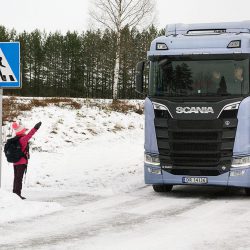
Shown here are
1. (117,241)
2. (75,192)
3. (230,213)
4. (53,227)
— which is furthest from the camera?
(75,192)

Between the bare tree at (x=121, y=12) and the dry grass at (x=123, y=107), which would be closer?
the dry grass at (x=123, y=107)

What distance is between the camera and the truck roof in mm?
11562

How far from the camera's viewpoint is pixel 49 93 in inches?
3157

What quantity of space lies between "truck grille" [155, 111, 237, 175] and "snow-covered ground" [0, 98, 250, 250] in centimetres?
71

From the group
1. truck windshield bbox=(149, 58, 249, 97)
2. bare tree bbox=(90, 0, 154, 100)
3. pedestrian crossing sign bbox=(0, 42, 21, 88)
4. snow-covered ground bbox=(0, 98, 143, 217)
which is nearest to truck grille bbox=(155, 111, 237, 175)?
truck windshield bbox=(149, 58, 249, 97)

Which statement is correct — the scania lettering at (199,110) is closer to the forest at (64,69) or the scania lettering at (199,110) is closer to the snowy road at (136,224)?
the snowy road at (136,224)

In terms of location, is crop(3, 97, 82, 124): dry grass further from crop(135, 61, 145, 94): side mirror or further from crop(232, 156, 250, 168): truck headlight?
crop(232, 156, 250, 168): truck headlight

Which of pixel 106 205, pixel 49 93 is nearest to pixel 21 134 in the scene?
pixel 106 205

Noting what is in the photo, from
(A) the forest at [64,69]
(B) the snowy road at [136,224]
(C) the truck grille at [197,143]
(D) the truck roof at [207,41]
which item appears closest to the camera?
(B) the snowy road at [136,224]

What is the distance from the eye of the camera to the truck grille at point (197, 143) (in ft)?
37.3

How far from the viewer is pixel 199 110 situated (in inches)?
451

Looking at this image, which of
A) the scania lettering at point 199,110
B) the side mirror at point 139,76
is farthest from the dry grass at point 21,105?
the scania lettering at point 199,110

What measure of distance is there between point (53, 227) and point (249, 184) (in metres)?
4.83

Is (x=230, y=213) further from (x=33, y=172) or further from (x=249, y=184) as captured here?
(x=33, y=172)
